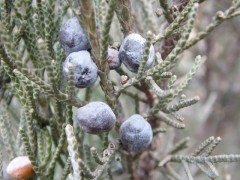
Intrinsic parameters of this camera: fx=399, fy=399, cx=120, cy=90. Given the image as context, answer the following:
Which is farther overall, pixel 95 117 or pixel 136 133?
pixel 136 133

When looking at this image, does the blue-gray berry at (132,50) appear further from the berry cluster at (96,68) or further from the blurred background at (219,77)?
the blurred background at (219,77)

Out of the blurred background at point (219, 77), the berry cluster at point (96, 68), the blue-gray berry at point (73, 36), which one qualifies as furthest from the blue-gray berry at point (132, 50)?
the blurred background at point (219, 77)

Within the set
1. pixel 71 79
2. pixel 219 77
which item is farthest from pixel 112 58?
pixel 219 77

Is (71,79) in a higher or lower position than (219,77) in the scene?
higher

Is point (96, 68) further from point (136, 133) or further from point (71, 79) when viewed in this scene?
point (136, 133)

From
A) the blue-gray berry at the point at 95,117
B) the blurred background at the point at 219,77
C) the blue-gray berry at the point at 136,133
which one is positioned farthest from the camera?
the blurred background at the point at 219,77

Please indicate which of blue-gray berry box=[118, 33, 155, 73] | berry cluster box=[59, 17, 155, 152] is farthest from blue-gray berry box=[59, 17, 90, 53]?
blue-gray berry box=[118, 33, 155, 73]

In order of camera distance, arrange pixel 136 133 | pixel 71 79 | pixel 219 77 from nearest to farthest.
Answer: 1. pixel 71 79
2. pixel 136 133
3. pixel 219 77
